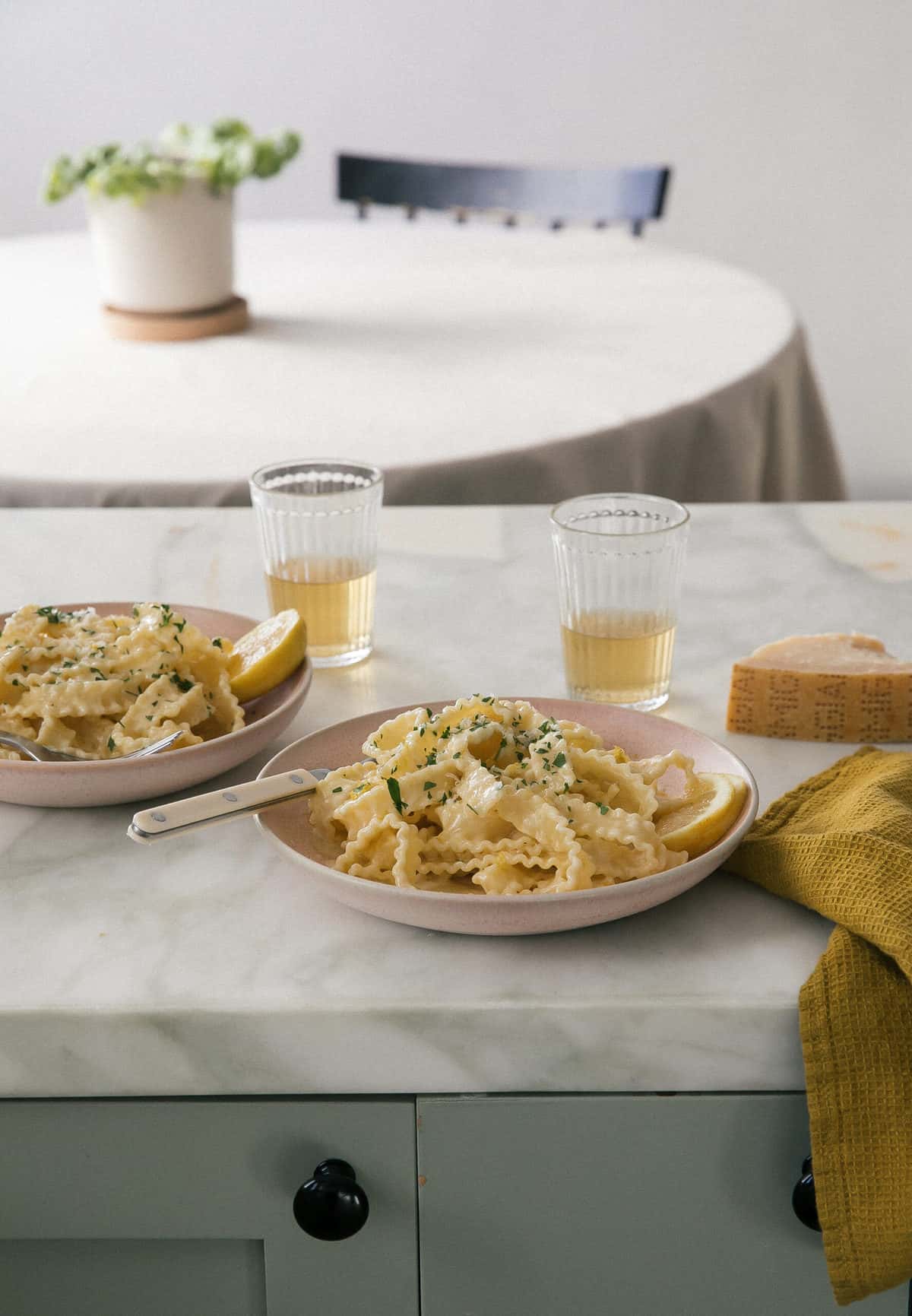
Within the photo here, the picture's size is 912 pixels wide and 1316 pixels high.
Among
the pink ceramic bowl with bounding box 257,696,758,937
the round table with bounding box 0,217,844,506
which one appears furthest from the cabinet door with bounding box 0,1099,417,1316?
the round table with bounding box 0,217,844,506

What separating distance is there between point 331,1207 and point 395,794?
0.70 feet

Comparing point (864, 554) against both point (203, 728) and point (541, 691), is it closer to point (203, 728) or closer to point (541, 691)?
point (541, 691)

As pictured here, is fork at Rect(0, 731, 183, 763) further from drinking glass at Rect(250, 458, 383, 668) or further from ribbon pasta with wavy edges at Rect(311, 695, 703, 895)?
drinking glass at Rect(250, 458, 383, 668)

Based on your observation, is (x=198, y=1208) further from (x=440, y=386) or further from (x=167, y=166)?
(x=167, y=166)

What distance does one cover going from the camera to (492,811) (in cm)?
71

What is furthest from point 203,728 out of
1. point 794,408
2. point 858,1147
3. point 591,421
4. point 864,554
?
point 794,408

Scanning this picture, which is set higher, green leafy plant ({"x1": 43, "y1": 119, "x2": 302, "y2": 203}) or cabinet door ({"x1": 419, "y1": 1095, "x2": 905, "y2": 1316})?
green leafy plant ({"x1": 43, "y1": 119, "x2": 302, "y2": 203})

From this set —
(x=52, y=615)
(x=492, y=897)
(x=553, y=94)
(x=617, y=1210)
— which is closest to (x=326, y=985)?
(x=492, y=897)

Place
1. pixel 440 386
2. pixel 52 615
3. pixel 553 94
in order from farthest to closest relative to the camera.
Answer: pixel 553 94
pixel 440 386
pixel 52 615

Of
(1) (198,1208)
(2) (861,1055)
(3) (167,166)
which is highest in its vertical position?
(3) (167,166)

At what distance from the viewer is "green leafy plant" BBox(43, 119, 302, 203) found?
1.99m

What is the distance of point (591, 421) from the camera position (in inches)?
66.9

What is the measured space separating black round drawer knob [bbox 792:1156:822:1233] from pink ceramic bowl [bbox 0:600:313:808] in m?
0.39

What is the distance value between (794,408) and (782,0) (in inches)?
100
